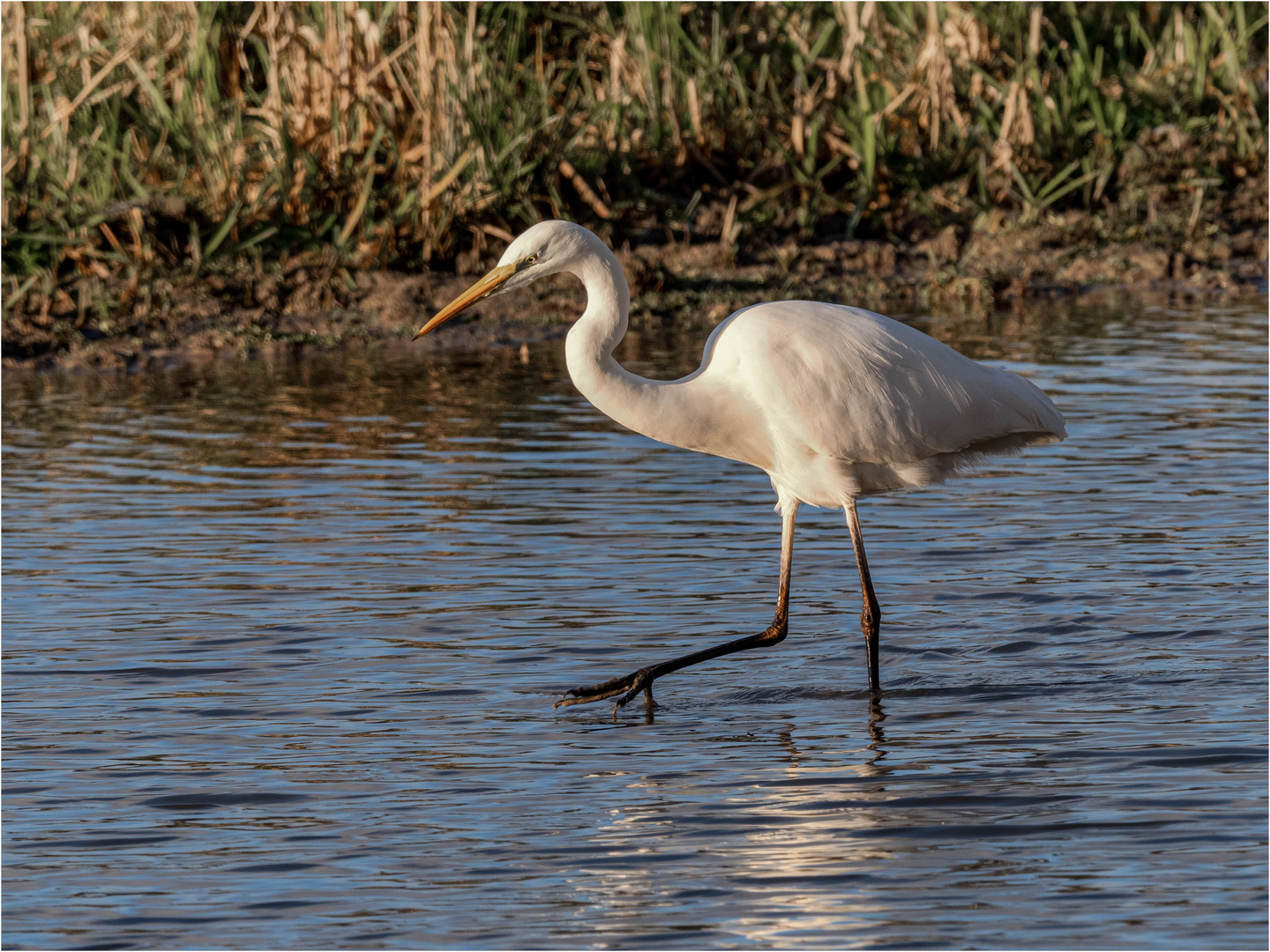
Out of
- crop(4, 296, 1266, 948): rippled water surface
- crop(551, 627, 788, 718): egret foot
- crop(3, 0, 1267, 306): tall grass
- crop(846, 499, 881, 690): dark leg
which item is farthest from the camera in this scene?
crop(3, 0, 1267, 306): tall grass

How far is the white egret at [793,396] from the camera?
19.3ft

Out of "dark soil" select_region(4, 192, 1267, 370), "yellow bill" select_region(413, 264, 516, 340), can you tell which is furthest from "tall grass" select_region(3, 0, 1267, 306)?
"yellow bill" select_region(413, 264, 516, 340)

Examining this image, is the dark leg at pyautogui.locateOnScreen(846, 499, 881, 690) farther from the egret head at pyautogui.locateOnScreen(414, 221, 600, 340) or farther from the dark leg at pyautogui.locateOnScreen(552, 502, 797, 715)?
the egret head at pyautogui.locateOnScreen(414, 221, 600, 340)

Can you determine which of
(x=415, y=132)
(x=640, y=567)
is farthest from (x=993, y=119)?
(x=640, y=567)

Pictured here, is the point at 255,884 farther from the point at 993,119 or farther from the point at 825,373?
the point at 993,119

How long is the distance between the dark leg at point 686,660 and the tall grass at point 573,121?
695 centimetres

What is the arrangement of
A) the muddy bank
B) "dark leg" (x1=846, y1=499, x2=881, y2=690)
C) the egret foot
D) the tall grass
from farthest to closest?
the tall grass, the muddy bank, "dark leg" (x1=846, y1=499, x2=881, y2=690), the egret foot

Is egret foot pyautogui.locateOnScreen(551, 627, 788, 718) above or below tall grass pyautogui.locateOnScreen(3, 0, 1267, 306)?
below

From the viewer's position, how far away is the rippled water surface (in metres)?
4.27

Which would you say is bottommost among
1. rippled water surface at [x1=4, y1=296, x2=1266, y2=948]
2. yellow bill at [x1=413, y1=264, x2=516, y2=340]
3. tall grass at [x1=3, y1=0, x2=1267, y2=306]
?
rippled water surface at [x1=4, y1=296, x2=1266, y2=948]

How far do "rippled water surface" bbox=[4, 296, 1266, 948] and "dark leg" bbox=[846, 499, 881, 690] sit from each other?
0.10 meters

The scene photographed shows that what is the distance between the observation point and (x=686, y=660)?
6.01 m

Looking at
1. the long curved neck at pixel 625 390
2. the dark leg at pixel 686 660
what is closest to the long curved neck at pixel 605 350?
the long curved neck at pixel 625 390

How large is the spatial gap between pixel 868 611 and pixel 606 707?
914 mm
